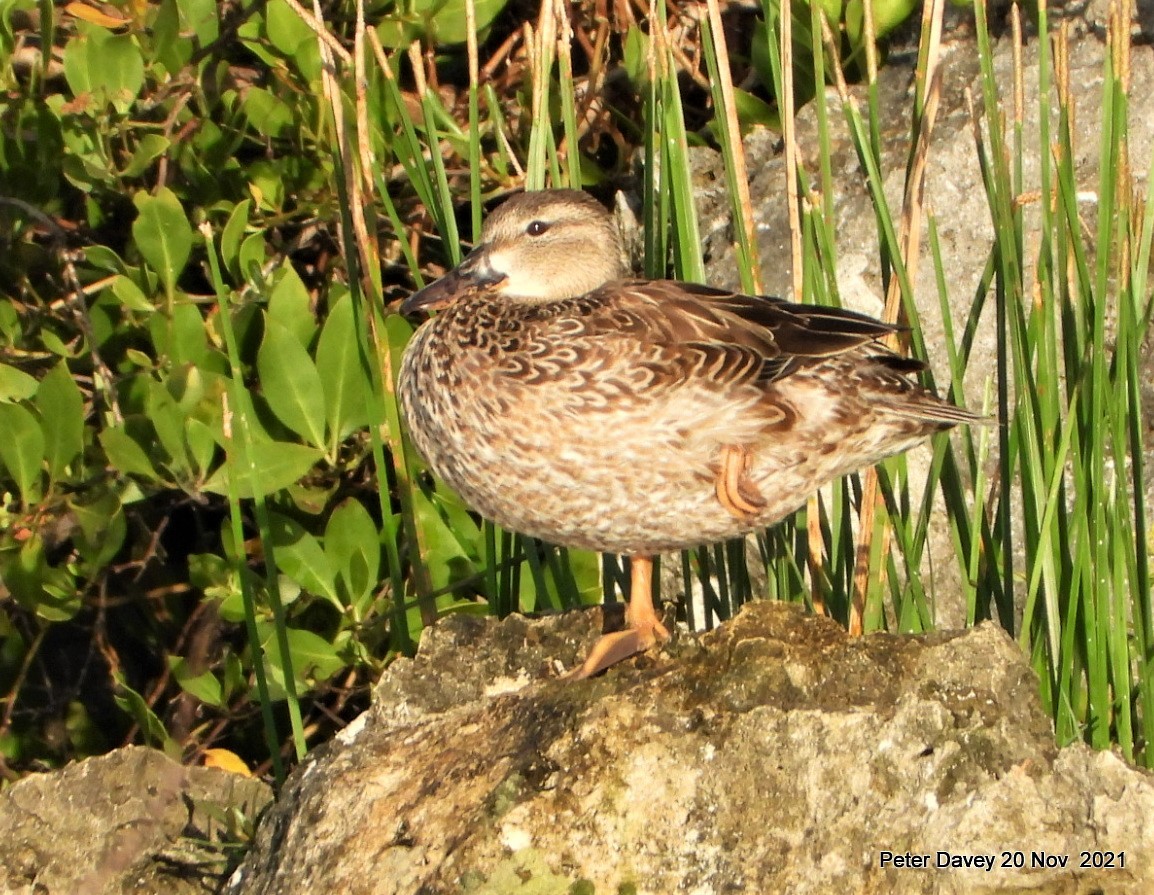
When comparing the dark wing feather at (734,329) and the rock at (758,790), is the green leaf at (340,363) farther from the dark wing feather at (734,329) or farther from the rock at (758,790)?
the rock at (758,790)

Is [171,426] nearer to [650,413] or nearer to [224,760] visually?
[224,760]

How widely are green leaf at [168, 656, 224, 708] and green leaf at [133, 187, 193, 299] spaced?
97 centimetres

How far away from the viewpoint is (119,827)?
3141 millimetres

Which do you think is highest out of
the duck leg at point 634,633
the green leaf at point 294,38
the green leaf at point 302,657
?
the green leaf at point 294,38

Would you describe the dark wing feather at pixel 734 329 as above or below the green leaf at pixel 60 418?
above

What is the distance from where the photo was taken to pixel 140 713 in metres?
3.91

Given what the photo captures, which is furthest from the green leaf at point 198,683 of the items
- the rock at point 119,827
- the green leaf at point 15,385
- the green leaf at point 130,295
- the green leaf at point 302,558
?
the green leaf at point 130,295

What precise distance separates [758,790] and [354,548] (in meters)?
1.63

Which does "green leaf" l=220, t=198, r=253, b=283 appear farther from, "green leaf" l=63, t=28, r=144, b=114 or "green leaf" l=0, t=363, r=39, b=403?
"green leaf" l=0, t=363, r=39, b=403

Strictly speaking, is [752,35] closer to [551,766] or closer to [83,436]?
[83,436]

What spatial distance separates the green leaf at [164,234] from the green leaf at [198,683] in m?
0.97

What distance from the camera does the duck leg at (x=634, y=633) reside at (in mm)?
2893

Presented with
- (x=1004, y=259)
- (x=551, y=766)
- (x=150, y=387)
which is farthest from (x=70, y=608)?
(x=1004, y=259)

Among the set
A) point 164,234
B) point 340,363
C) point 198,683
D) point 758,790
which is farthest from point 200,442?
point 758,790
